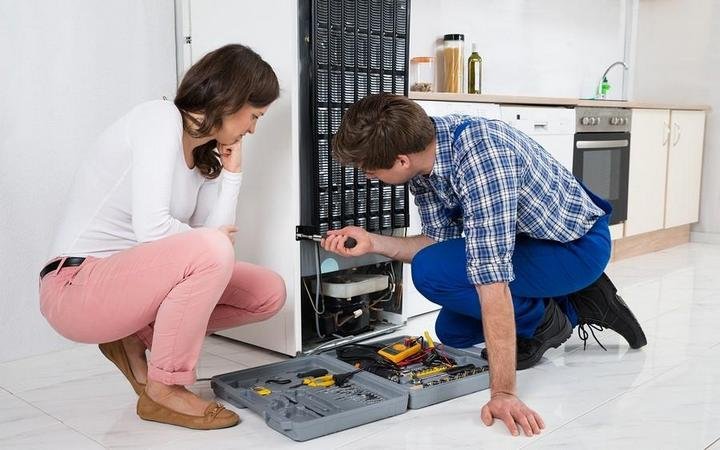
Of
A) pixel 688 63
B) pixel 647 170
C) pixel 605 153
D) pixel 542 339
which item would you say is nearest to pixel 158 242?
pixel 542 339

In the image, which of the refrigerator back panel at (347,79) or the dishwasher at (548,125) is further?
the dishwasher at (548,125)

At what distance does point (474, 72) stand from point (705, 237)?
2.26 metres

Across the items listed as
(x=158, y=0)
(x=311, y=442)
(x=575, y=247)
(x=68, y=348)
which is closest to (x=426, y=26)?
(x=158, y=0)

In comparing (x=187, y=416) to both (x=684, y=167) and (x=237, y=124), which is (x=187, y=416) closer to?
(x=237, y=124)

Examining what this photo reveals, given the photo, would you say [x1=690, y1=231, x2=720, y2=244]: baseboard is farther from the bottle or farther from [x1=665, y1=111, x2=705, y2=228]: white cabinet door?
the bottle

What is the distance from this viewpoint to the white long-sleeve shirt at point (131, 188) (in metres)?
1.63

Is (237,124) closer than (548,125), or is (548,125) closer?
(237,124)

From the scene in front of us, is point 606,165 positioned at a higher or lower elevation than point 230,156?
lower

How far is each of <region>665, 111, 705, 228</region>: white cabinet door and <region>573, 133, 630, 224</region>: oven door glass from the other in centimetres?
56

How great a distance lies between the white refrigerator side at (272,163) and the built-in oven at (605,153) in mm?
1855

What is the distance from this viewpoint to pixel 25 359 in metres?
2.31

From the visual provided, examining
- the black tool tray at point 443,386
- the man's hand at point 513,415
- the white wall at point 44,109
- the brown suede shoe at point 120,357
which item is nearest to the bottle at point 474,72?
the white wall at point 44,109

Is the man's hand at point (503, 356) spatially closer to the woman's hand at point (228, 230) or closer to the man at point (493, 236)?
the man at point (493, 236)

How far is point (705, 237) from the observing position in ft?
15.6
